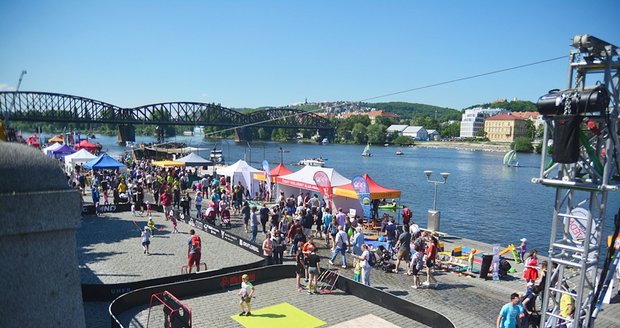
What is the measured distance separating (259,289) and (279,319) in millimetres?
2343

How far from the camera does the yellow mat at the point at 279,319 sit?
10.4 m

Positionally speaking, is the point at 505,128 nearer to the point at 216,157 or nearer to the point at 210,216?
the point at 216,157

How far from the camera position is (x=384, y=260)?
15336 millimetres

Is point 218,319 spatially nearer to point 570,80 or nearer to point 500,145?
point 570,80

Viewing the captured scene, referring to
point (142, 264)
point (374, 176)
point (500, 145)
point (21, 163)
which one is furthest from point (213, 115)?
point (21, 163)

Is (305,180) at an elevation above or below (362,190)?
above

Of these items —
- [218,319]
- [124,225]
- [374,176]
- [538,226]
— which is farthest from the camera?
[374,176]

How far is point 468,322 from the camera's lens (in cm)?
1073

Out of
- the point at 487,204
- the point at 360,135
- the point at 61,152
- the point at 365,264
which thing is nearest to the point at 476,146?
the point at 360,135

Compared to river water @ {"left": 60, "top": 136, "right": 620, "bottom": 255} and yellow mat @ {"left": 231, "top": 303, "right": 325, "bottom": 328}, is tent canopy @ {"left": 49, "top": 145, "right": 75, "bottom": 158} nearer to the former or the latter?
river water @ {"left": 60, "top": 136, "right": 620, "bottom": 255}

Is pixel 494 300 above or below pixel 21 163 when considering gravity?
below

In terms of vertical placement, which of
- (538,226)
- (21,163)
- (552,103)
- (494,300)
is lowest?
(538,226)

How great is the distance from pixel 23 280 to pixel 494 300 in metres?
12.5

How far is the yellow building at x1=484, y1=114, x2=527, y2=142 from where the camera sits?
597ft
